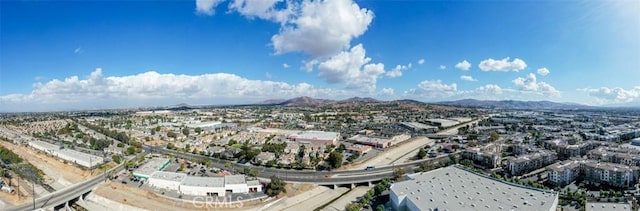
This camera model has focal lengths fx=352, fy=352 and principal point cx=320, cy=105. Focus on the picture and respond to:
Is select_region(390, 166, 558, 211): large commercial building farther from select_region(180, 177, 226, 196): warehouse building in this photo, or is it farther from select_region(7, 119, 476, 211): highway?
select_region(180, 177, 226, 196): warehouse building

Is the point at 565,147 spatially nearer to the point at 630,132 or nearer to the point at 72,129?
the point at 630,132

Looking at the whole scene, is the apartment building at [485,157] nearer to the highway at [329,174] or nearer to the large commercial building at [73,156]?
the highway at [329,174]

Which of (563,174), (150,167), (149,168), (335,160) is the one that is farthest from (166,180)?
(563,174)

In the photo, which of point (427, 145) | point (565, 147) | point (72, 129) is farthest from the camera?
point (72, 129)

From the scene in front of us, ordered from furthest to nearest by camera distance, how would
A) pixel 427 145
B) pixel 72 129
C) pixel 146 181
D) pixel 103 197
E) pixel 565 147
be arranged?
pixel 72 129 < pixel 427 145 < pixel 565 147 < pixel 146 181 < pixel 103 197

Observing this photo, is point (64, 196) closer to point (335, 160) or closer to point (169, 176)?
point (169, 176)

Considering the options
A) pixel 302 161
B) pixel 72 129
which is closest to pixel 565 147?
pixel 302 161
